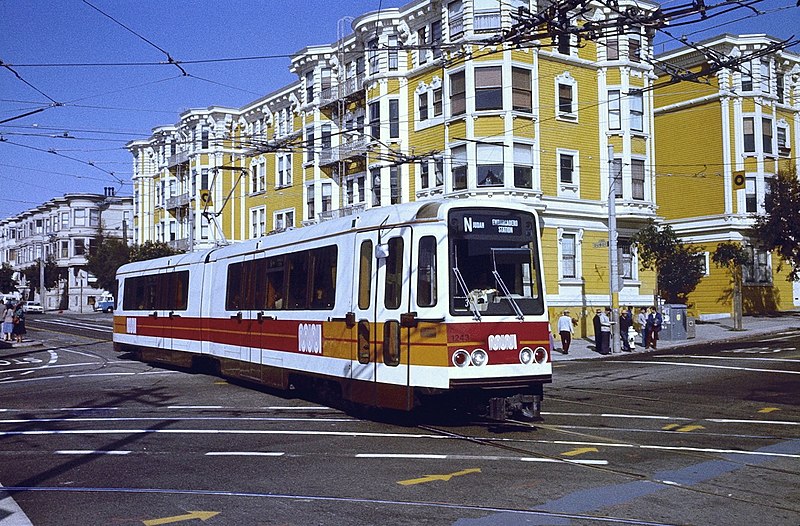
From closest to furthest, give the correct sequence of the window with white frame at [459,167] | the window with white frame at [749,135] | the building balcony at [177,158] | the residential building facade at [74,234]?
the window with white frame at [459,167] → the window with white frame at [749,135] → the building balcony at [177,158] → the residential building facade at [74,234]

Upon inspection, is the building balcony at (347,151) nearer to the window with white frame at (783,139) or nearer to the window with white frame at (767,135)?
the window with white frame at (767,135)

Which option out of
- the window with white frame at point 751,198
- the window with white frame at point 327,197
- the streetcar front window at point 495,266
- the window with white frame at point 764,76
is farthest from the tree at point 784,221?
the streetcar front window at point 495,266

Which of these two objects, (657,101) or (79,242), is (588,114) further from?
(79,242)

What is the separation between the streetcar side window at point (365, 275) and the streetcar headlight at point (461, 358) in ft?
6.52

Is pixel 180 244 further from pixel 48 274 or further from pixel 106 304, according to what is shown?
pixel 48 274

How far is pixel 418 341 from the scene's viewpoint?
11.7 m

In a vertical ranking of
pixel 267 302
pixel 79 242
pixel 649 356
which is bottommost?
pixel 649 356

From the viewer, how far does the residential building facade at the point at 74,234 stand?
93938mm

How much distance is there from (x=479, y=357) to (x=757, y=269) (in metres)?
38.8

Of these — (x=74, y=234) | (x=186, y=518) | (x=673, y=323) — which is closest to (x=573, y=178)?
(x=673, y=323)

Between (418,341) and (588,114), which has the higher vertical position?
(588,114)

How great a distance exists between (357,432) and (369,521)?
192 inches

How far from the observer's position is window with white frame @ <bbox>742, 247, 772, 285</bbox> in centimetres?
4522

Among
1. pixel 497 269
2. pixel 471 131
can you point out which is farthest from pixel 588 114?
pixel 497 269
